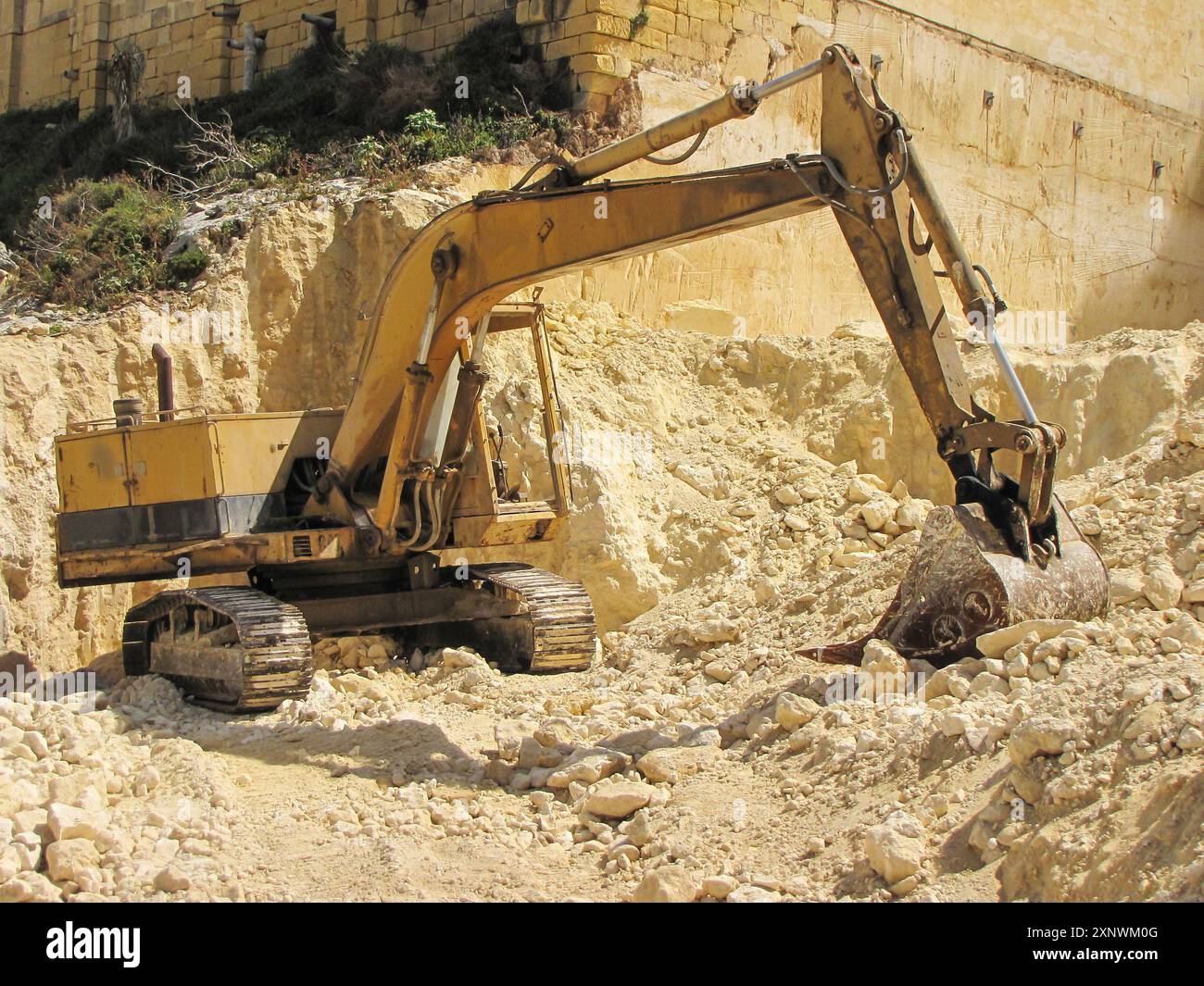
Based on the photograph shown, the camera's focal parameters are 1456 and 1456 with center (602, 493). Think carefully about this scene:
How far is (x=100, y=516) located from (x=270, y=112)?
25.2 ft

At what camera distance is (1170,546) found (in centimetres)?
775

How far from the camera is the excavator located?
6.88 metres

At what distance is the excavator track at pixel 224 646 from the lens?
8461 mm

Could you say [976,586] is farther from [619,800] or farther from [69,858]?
[69,858]

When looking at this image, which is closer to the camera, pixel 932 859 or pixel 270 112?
pixel 932 859

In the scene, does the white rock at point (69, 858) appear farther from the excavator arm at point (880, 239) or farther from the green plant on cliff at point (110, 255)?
the green plant on cliff at point (110, 255)

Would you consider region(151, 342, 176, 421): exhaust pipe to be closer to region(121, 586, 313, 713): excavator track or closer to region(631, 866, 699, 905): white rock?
region(121, 586, 313, 713): excavator track

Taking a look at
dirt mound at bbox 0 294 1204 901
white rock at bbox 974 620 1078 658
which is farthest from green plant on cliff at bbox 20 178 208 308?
white rock at bbox 974 620 1078 658

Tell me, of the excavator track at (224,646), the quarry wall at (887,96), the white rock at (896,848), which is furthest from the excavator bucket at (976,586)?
the quarry wall at (887,96)

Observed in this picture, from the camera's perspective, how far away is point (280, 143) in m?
14.7

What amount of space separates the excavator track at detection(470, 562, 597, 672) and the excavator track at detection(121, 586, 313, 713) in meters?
1.43
